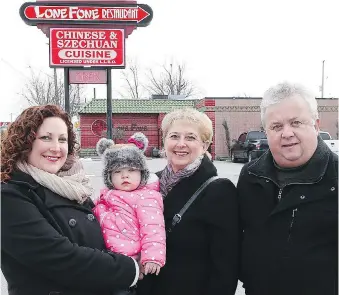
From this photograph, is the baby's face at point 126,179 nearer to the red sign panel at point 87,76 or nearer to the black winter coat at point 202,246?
the black winter coat at point 202,246

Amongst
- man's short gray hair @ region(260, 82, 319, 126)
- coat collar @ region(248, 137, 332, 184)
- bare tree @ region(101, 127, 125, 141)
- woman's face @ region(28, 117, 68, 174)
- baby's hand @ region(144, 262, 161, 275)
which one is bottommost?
baby's hand @ region(144, 262, 161, 275)

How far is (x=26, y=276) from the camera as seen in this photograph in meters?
1.89

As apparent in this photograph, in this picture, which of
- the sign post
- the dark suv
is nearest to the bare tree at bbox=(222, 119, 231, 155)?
the dark suv

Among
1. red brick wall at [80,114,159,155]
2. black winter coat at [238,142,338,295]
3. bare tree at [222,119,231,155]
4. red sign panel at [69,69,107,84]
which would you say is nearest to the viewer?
black winter coat at [238,142,338,295]

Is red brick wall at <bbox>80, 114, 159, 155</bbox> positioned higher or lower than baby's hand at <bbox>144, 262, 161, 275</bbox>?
higher

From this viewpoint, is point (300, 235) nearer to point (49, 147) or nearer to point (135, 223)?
point (135, 223)

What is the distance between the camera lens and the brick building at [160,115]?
26797 millimetres

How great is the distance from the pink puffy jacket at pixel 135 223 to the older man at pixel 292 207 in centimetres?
53

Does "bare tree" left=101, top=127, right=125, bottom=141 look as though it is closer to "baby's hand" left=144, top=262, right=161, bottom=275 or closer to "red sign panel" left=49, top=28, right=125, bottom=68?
"red sign panel" left=49, top=28, right=125, bottom=68

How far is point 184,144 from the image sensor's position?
2.44 m

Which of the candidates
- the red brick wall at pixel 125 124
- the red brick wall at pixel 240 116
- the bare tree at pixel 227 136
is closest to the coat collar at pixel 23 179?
the bare tree at pixel 227 136

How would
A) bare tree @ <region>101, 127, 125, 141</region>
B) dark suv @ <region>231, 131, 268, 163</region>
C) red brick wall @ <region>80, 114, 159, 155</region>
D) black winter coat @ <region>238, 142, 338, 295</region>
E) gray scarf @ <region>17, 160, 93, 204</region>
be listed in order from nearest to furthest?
gray scarf @ <region>17, 160, 93, 204</region>
black winter coat @ <region>238, 142, 338, 295</region>
dark suv @ <region>231, 131, 268, 163</region>
bare tree @ <region>101, 127, 125, 141</region>
red brick wall @ <region>80, 114, 159, 155</region>

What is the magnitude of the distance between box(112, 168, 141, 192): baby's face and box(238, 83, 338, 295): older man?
2.24ft

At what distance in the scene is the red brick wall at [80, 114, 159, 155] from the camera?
28109 mm
